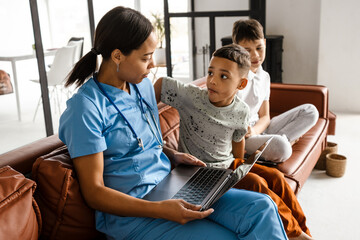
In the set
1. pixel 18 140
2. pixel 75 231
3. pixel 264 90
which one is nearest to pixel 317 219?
pixel 264 90

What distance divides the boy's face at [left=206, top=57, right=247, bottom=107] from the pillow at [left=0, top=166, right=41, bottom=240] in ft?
2.80

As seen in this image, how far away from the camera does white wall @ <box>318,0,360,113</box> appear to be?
3.97 m

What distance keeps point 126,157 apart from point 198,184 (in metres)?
0.28

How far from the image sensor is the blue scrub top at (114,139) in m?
1.12

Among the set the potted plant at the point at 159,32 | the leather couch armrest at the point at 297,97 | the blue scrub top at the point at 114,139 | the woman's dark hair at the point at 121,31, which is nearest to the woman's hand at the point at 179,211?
the blue scrub top at the point at 114,139

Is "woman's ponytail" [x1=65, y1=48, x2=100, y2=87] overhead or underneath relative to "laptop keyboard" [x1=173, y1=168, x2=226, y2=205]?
overhead

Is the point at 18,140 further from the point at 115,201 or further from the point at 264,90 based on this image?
the point at 115,201

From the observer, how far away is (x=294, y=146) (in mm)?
2283

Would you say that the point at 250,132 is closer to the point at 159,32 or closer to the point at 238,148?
the point at 238,148

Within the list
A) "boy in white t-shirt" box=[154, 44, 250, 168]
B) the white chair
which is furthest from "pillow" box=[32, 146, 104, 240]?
the white chair

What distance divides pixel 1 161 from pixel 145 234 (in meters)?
0.53

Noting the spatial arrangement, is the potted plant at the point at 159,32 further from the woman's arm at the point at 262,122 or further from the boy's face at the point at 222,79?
the boy's face at the point at 222,79

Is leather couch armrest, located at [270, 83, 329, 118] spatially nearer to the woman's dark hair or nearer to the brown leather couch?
the brown leather couch

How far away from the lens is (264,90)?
2322 mm
